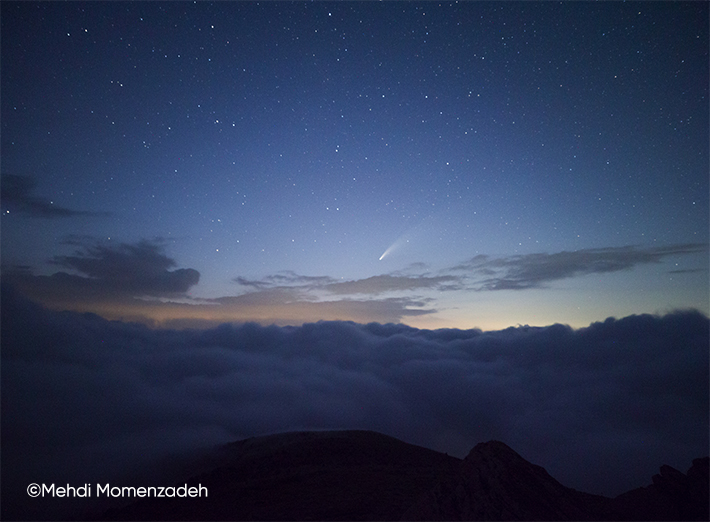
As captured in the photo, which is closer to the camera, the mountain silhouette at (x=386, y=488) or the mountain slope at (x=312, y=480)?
the mountain silhouette at (x=386, y=488)

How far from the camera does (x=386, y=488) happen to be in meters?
29.6

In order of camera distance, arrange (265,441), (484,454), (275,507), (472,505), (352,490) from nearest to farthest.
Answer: (472,505), (484,454), (275,507), (352,490), (265,441)

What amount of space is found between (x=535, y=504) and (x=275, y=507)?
22.7 m

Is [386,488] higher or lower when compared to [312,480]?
higher

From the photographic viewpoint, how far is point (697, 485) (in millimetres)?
18922

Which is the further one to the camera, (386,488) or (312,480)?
(312,480)

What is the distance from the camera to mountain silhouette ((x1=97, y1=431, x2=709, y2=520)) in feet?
50.1

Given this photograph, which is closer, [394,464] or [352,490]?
[352,490]

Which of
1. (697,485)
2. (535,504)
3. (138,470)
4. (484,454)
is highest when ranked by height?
(484,454)

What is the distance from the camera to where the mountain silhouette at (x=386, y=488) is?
1528 centimetres

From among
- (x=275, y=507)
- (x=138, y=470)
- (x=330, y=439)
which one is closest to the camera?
(x=275, y=507)

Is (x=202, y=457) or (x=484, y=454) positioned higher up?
(x=484, y=454)

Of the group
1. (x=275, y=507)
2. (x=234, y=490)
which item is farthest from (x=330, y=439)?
(x=275, y=507)

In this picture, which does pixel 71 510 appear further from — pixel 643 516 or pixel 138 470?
pixel 643 516
